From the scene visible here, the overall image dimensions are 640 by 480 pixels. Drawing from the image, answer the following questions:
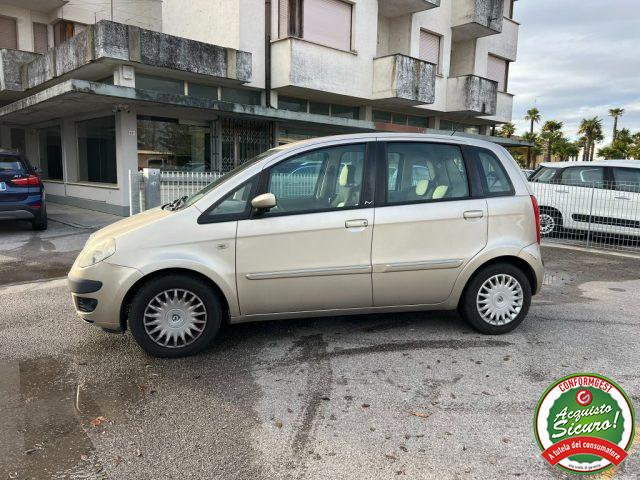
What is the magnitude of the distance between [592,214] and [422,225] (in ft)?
23.8

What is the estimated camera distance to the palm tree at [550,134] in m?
53.9

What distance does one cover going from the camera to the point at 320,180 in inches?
169

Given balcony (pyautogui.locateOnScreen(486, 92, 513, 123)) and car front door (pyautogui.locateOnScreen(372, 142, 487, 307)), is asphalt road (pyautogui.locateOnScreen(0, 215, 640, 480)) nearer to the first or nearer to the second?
car front door (pyautogui.locateOnScreen(372, 142, 487, 307))

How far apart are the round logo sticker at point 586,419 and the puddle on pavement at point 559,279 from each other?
15.8ft

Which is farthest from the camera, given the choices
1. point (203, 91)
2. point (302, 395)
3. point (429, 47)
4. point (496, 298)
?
point (429, 47)

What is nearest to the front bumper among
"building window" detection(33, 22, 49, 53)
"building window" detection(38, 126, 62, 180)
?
"building window" detection(38, 126, 62, 180)

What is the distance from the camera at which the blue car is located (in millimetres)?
9773

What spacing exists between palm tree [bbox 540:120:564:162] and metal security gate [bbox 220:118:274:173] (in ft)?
155

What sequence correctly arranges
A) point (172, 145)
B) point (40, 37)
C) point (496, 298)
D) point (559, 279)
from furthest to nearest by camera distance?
Answer: point (40, 37)
point (172, 145)
point (559, 279)
point (496, 298)

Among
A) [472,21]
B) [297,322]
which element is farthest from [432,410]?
[472,21]

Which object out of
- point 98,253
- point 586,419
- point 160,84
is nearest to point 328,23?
point 160,84

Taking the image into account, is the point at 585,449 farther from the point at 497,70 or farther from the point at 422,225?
the point at 497,70

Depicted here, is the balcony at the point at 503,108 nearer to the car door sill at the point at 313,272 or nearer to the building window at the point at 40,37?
the building window at the point at 40,37

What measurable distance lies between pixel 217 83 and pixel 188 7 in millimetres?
3346
